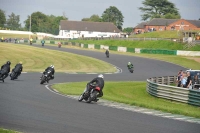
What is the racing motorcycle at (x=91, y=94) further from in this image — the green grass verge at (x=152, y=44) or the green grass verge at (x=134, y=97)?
the green grass verge at (x=152, y=44)

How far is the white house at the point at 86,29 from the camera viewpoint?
14638 cm

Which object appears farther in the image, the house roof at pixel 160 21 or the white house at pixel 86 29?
the white house at pixel 86 29

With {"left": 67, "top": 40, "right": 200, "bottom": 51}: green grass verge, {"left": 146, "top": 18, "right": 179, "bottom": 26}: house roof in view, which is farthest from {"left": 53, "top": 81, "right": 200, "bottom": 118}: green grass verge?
{"left": 146, "top": 18, "right": 179, "bottom": 26}: house roof

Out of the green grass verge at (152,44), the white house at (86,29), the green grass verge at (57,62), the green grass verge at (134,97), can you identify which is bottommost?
the green grass verge at (57,62)

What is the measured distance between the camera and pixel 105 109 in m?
16.5

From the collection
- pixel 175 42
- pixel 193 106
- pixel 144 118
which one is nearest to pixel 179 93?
pixel 193 106

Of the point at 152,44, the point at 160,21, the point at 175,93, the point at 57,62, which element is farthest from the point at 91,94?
the point at 160,21

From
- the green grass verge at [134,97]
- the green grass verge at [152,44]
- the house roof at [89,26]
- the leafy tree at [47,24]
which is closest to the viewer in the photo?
the green grass verge at [134,97]

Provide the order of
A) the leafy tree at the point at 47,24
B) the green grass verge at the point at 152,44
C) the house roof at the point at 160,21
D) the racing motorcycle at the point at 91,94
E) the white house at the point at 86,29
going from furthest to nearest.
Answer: the white house at the point at 86,29 < the house roof at the point at 160,21 < the leafy tree at the point at 47,24 < the green grass verge at the point at 152,44 < the racing motorcycle at the point at 91,94

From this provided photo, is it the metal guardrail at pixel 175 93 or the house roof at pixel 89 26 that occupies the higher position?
the house roof at pixel 89 26

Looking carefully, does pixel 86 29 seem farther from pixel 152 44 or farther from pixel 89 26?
pixel 152 44

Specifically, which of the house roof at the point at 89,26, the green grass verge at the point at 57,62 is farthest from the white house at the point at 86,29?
the green grass verge at the point at 57,62

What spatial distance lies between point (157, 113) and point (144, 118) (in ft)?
6.41

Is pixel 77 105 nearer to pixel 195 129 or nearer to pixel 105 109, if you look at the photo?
pixel 105 109
